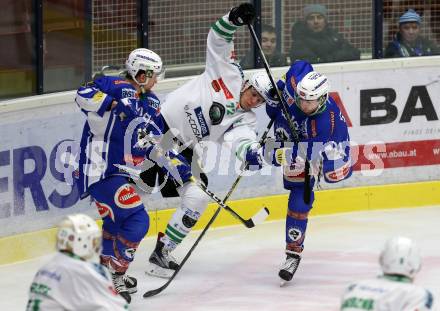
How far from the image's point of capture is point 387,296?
14.2 ft

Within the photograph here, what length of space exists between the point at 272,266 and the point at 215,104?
959 millimetres

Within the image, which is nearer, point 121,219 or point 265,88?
point 121,219

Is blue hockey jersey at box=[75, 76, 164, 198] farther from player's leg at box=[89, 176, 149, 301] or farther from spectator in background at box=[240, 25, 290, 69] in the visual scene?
spectator in background at box=[240, 25, 290, 69]

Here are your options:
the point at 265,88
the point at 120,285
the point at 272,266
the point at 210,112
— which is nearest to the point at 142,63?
the point at 210,112

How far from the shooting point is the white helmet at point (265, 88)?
6.97 m

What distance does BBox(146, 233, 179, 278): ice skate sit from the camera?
7160 millimetres

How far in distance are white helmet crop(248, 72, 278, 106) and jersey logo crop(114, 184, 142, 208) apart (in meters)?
0.91

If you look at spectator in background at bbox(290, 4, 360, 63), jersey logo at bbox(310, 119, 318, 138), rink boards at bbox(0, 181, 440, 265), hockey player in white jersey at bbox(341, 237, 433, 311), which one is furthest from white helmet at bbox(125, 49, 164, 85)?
hockey player in white jersey at bbox(341, 237, 433, 311)

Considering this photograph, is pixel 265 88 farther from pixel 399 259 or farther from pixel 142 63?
pixel 399 259

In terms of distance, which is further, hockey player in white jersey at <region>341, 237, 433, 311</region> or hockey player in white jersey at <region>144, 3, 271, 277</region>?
hockey player in white jersey at <region>144, 3, 271, 277</region>

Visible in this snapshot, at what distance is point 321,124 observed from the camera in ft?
22.5

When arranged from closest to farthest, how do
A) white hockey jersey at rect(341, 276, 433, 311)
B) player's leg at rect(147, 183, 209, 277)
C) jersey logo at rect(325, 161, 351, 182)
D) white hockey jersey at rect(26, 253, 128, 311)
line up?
white hockey jersey at rect(341, 276, 433, 311)
white hockey jersey at rect(26, 253, 128, 311)
jersey logo at rect(325, 161, 351, 182)
player's leg at rect(147, 183, 209, 277)

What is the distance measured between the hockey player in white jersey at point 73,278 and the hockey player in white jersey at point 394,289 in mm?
794

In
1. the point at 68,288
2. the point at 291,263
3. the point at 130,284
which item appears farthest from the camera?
the point at 291,263
